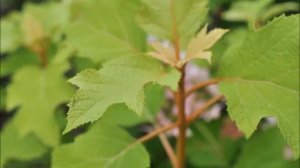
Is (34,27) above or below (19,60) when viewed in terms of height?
above

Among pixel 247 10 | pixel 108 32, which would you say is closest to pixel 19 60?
pixel 108 32

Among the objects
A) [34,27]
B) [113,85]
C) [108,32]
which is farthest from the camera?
[34,27]

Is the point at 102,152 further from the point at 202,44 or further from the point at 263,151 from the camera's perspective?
the point at 263,151

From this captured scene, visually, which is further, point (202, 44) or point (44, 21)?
point (44, 21)

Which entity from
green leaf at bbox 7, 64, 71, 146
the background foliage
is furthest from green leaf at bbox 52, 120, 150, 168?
green leaf at bbox 7, 64, 71, 146

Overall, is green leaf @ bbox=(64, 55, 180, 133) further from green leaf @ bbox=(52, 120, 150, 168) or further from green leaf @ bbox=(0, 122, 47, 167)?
green leaf @ bbox=(0, 122, 47, 167)

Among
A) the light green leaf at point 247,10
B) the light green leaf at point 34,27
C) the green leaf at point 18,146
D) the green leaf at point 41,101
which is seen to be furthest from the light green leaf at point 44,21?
the light green leaf at point 247,10
